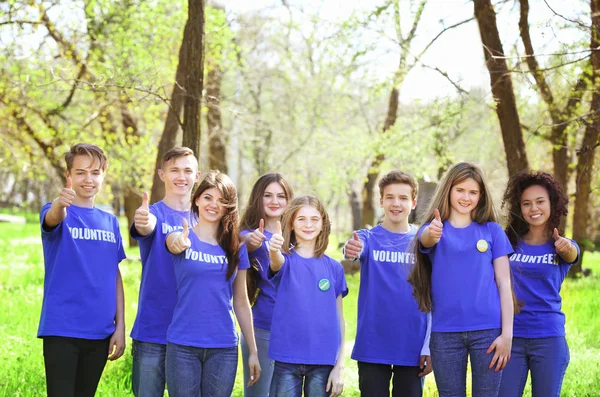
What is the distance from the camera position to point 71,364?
448 cm

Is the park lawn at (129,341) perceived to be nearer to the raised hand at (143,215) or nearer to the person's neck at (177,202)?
the person's neck at (177,202)

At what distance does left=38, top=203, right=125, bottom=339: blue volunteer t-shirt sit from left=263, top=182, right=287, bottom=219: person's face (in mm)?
1169

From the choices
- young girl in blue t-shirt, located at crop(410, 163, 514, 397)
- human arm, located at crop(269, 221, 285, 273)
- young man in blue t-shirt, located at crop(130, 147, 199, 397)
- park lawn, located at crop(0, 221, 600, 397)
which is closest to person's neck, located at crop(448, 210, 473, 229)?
young girl in blue t-shirt, located at crop(410, 163, 514, 397)

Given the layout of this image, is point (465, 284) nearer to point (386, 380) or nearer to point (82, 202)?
point (386, 380)

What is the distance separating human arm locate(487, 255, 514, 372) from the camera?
433 centimetres

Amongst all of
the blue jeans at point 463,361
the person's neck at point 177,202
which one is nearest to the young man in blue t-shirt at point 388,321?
the blue jeans at point 463,361

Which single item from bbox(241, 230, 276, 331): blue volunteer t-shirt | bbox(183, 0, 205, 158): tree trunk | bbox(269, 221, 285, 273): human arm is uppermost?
bbox(183, 0, 205, 158): tree trunk

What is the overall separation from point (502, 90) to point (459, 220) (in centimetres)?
631

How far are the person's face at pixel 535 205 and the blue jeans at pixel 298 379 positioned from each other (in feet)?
5.65

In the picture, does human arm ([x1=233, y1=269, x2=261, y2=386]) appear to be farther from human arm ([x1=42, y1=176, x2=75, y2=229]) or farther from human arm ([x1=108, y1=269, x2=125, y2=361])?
human arm ([x1=42, y1=176, x2=75, y2=229])

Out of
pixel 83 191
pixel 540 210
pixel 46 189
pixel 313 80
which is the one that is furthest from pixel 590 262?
pixel 46 189

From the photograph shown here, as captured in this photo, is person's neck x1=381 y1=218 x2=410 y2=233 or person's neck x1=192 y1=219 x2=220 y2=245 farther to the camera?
person's neck x1=381 y1=218 x2=410 y2=233

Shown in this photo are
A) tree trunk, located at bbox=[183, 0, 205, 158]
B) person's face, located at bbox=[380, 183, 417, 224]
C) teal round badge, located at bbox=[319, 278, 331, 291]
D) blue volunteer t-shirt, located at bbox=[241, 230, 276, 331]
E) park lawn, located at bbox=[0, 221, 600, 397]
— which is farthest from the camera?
tree trunk, located at bbox=[183, 0, 205, 158]

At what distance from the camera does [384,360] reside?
4.71 meters
